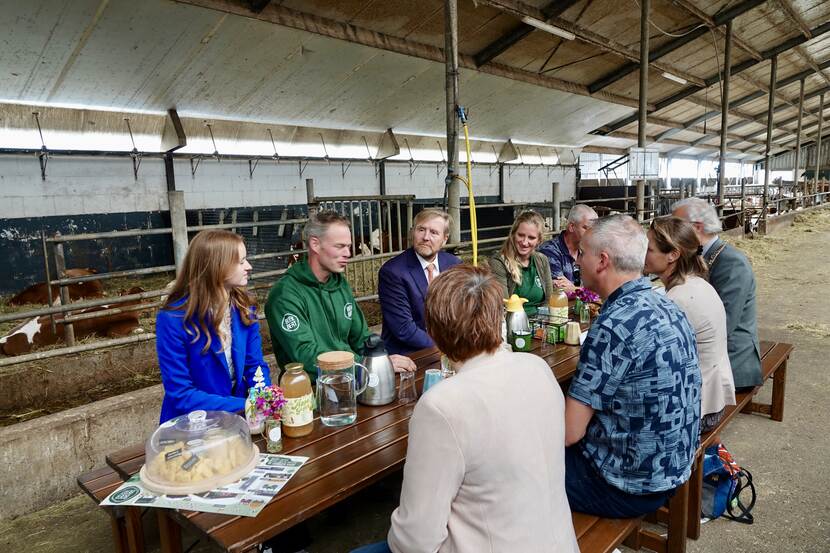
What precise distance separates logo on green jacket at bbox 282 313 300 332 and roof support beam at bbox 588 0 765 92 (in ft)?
37.5

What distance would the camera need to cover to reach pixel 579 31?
9273 mm

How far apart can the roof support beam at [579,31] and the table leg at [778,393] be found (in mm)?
5826

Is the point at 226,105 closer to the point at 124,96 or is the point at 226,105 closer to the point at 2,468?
the point at 124,96

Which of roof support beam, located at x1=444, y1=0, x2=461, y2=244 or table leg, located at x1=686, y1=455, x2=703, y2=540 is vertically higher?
roof support beam, located at x1=444, y1=0, x2=461, y2=244

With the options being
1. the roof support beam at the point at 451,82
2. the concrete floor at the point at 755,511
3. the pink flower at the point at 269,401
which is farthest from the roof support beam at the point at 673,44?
the pink flower at the point at 269,401

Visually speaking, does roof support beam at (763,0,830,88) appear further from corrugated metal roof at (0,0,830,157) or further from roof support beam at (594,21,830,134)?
roof support beam at (594,21,830,134)

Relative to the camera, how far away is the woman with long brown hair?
7.43 feet

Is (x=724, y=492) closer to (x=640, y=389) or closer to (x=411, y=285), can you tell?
(x=640, y=389)

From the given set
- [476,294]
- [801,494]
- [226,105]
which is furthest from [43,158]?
[801,494]

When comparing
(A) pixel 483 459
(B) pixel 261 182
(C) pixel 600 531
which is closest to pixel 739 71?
(B) pixel 261 182

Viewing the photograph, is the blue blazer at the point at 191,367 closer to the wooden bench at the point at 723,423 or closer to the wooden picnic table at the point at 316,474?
the wooden picnic table at the point at 316,474

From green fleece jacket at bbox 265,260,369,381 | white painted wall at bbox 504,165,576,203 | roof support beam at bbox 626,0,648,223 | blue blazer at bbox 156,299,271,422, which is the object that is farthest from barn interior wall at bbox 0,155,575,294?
roof support beam at bbox 626,0,648,223

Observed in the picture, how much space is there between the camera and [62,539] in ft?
8.44

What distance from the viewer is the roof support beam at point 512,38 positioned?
8336 millimetres
